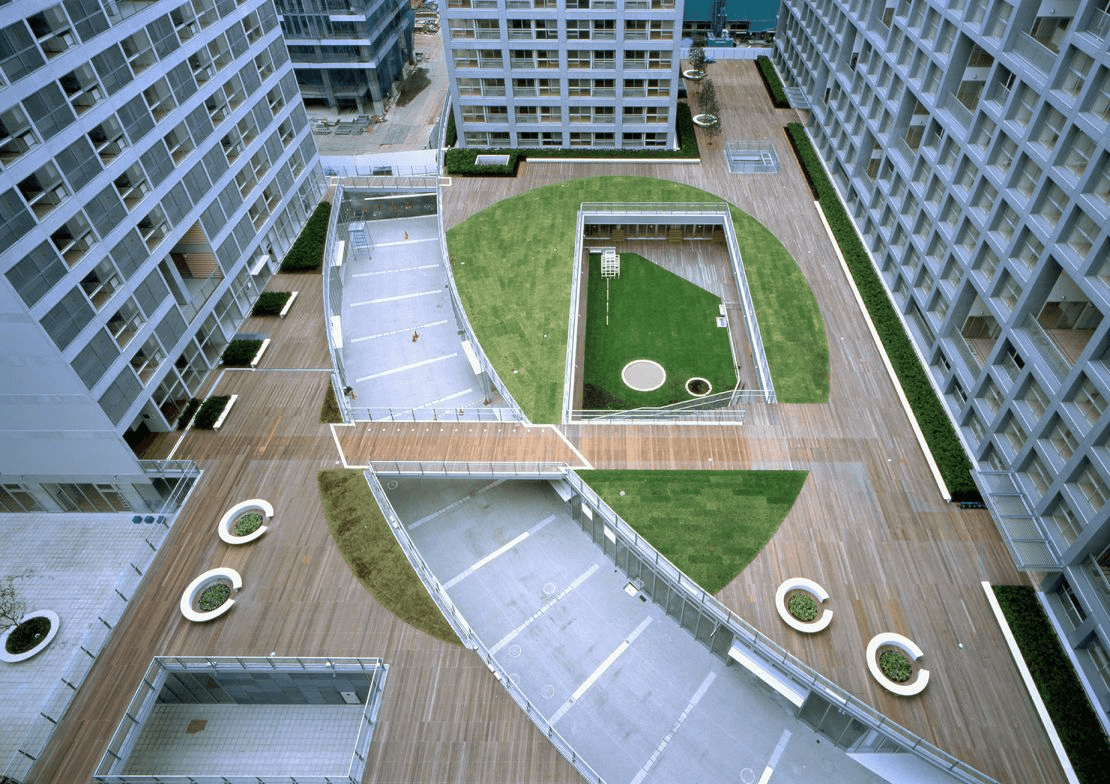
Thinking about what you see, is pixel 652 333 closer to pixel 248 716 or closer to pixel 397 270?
pixel 397 270

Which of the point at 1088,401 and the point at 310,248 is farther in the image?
the point at 310,248

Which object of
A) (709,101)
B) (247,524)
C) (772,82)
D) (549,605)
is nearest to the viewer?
(247,524)

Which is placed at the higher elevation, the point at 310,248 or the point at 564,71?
the point at 564,71

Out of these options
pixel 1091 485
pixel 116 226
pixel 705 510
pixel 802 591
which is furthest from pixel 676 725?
pixel 116 226

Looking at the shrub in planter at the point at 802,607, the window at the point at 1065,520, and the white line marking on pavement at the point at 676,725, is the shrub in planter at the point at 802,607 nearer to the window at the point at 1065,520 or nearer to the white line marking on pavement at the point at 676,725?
the white line marking on pavement at the point at 676,725

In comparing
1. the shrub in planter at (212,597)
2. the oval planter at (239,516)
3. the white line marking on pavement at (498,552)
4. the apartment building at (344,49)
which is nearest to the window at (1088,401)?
the white line marking on pavement at (498,552)

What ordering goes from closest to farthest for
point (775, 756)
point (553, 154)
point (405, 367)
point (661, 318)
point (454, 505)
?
point (775, 756) < point (454, 505) < point (405, 367) < point (661, 318) < point (553, 154)
